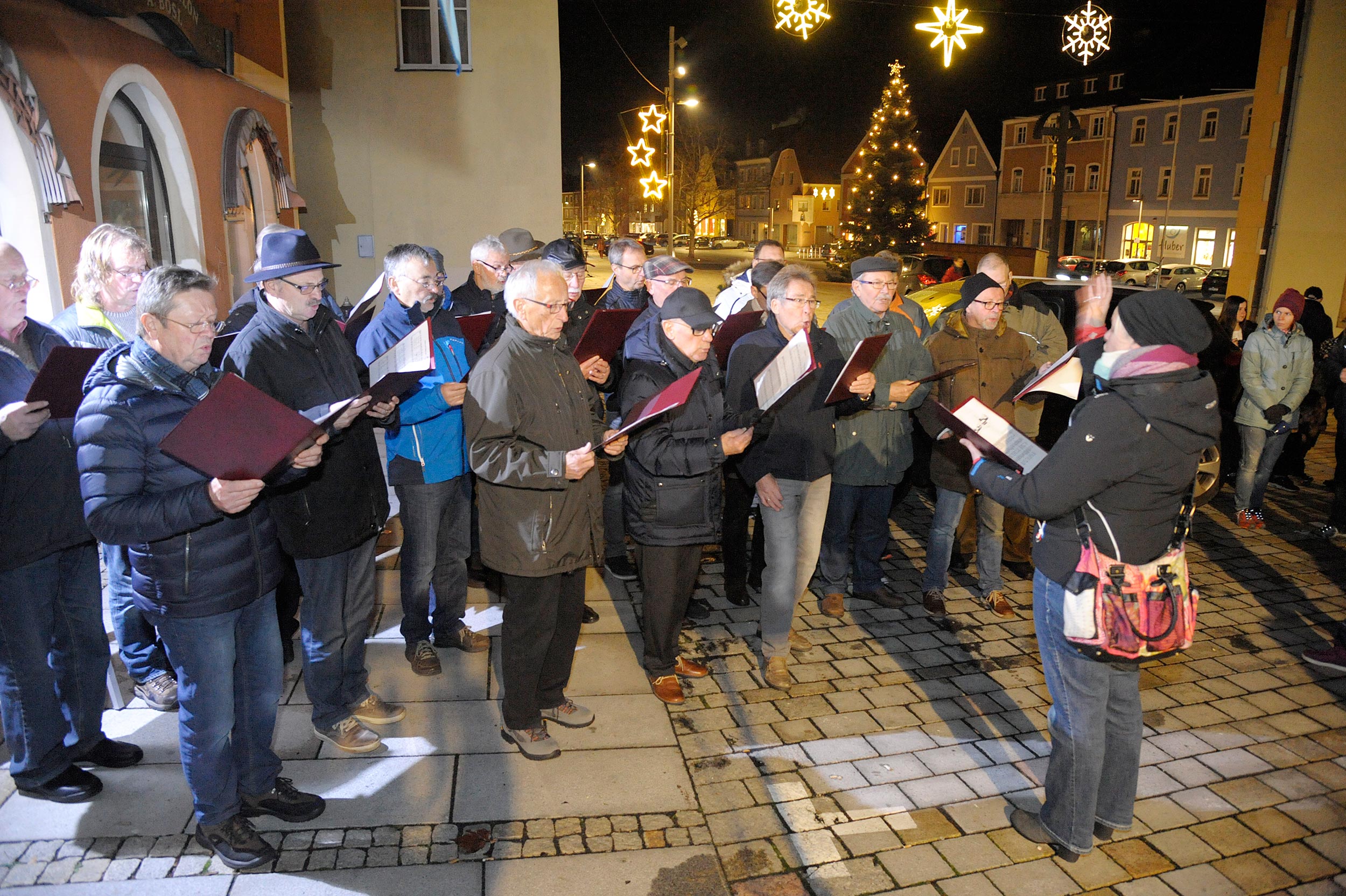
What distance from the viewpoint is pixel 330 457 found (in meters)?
3.74

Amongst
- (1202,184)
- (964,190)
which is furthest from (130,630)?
(964,190)

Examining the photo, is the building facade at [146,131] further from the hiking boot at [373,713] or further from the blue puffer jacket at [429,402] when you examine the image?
the hiking boot at [373,713]

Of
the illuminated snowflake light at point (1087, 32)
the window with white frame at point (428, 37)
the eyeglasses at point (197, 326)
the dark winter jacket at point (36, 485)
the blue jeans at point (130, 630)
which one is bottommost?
the blue jeans at point (130, 630)

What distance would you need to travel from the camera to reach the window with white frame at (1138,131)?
150ft

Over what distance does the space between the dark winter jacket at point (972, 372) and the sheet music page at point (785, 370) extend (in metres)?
1.48

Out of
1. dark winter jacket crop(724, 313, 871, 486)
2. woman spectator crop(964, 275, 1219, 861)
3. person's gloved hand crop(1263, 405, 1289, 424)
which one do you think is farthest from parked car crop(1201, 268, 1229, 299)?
woman spectator crop(964, 275, 1219, 861)

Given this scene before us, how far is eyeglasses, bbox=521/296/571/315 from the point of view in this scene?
3.68 m

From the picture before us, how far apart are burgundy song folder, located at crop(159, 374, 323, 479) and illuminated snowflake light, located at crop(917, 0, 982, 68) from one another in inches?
342

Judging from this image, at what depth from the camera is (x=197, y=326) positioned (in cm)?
293

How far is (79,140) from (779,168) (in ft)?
246

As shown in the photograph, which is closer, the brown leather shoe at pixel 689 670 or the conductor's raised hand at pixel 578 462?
the conductor's raised hand at pixel 578 462

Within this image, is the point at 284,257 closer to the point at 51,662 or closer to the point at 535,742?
the point at 51,662

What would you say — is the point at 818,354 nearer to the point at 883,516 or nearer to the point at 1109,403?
the point at 883,516

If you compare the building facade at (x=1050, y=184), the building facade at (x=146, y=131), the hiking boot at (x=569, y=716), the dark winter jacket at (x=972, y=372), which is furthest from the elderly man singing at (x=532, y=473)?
the building facade at (x=1050, y=184)
